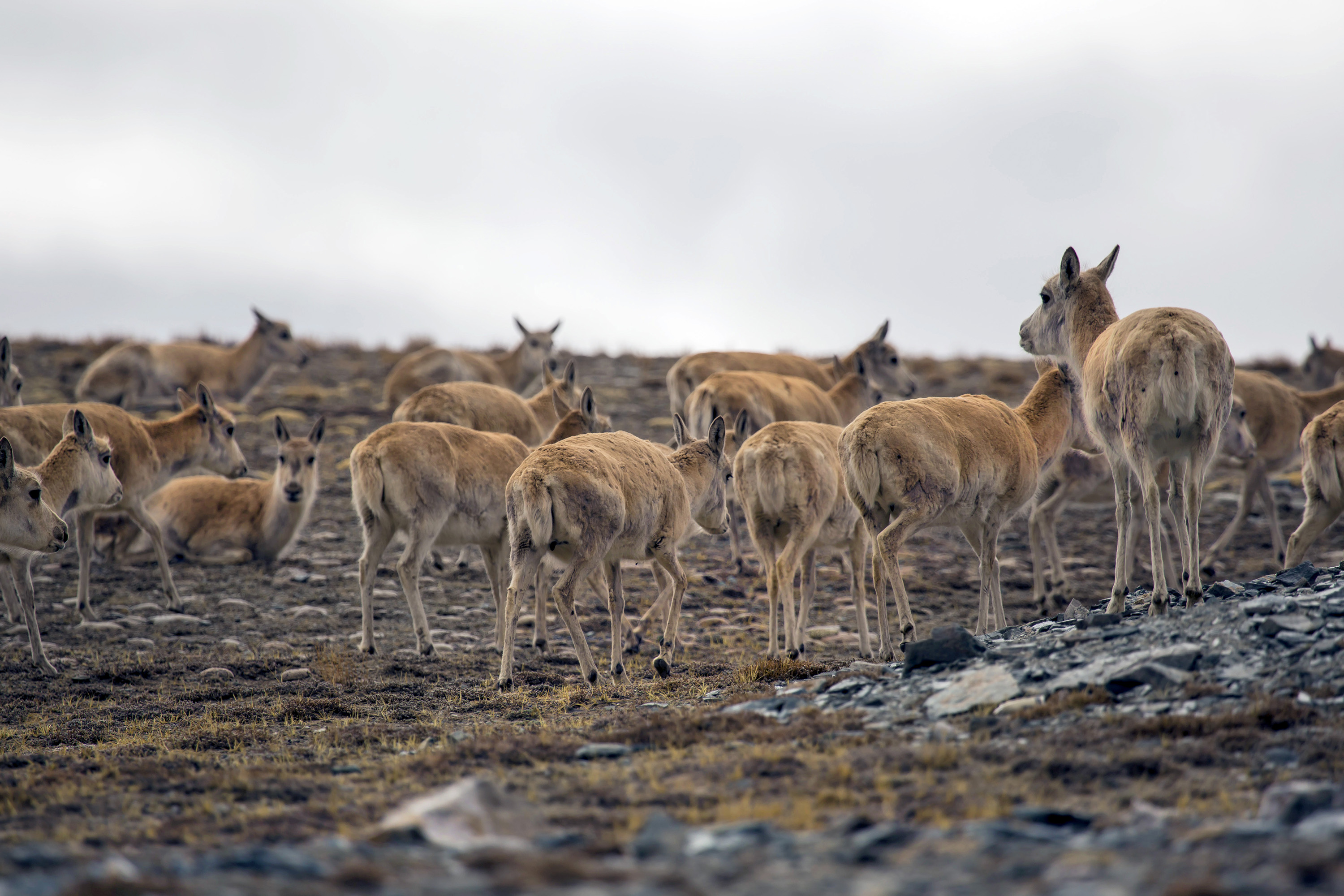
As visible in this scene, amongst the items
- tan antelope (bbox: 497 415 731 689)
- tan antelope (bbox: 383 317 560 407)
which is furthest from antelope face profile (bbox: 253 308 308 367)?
tan antelope (bbox: 497 415 731 689)

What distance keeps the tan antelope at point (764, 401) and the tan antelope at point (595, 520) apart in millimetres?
3768

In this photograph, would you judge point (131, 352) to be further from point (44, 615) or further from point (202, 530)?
point (44, 615)

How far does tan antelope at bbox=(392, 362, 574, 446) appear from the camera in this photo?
51.6ft

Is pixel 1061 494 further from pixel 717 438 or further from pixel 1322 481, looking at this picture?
pixel 717 438

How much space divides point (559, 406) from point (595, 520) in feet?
25.0

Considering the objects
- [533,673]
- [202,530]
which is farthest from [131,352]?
[533,673]

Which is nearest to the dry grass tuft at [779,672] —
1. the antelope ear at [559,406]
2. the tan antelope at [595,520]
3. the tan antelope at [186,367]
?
the tan antelope at [595,520]

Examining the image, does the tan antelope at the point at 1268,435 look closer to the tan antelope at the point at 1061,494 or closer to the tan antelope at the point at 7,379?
the tan antelope at the point at 1061,494

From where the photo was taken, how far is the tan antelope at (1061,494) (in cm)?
1405

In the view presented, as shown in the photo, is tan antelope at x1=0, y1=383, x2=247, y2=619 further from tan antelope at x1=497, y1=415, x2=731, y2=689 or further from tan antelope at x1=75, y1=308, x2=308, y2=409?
tan antelope at x1=75, y1=308, x2=308, y2=409

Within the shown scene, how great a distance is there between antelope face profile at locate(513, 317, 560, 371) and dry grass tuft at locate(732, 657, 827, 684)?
15328 millimetres

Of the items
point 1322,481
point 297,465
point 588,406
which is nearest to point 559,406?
point 588,406

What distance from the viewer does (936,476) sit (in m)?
9.73

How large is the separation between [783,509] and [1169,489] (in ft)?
11.2
